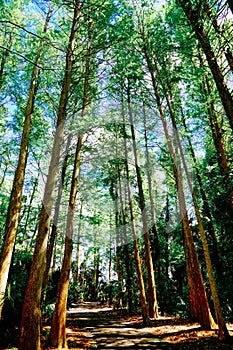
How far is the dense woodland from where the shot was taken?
6.02m

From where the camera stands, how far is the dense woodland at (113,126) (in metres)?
6.02

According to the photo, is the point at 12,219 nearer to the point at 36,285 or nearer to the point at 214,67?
the point at 36,285

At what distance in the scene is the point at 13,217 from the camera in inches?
274

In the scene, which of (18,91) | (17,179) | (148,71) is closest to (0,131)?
(18,91)

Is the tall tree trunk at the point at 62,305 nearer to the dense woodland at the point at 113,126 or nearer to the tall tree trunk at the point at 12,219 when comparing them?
the dense woodland at the point at 113,126

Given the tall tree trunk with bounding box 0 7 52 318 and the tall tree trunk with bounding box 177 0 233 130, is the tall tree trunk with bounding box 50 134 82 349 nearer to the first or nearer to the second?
the tall tree trunk with bounding box 0 7 52 318

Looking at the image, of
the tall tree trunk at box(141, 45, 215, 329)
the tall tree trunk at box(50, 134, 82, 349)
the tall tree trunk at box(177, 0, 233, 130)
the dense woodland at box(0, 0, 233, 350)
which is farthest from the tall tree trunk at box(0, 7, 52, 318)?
the tall tree trunk at box(141, 45, 215, 329)

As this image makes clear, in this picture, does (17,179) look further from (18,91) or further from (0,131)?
(18,91)

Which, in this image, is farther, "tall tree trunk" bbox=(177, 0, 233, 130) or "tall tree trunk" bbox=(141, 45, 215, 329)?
"tall tree trunk" bbox=(141, 45, 215, 329)

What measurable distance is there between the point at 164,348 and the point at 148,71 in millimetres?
10765

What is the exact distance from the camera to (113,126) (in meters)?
12.0

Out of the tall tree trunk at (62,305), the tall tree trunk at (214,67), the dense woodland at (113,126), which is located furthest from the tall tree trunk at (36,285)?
the tall tree trunk at (214,67)

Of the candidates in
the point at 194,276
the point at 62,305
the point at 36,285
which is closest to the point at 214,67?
the point at 36,285

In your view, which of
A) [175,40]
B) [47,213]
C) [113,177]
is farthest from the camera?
[113,177]
